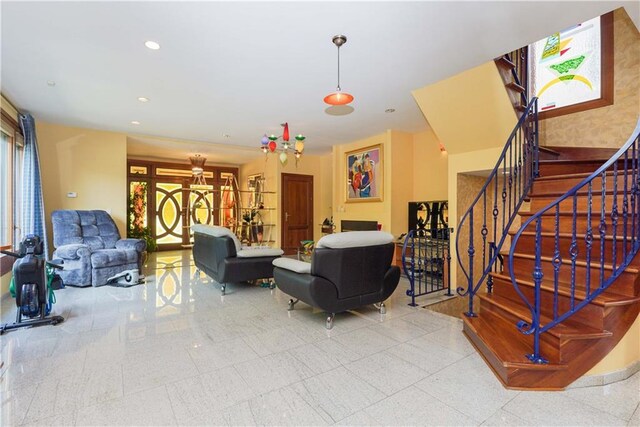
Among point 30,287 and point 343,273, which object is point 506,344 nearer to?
point 343,273

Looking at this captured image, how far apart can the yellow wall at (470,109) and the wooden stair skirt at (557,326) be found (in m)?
1.29

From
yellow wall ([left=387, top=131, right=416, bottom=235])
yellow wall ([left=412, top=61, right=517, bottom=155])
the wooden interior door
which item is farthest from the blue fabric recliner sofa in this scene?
yellow wall ([left=412, top=61, right=517, bottom=155])

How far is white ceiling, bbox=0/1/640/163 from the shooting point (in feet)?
8.11

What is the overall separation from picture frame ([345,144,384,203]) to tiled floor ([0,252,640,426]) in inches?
136

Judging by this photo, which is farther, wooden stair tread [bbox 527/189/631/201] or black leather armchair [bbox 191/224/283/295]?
black leather armchair [bbox 191/224/283/295]

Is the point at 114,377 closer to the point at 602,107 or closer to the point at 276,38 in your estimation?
the point at 276,38

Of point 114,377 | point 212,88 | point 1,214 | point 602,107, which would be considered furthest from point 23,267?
point 602,107

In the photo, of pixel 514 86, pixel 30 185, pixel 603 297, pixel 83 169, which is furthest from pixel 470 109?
pixel 83 169

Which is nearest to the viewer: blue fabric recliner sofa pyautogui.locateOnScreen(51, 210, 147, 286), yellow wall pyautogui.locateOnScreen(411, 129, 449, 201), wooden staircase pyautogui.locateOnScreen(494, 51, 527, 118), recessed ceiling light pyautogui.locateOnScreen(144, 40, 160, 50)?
recessed ceiling light pyautogui.locateOnScreen(144, 40, 160, 50)

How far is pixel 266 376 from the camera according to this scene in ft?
7.09

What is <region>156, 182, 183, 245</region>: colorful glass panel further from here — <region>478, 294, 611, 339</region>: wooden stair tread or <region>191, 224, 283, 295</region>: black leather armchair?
→ <region>478, 294, 611, 339</region>: wooden stair tread

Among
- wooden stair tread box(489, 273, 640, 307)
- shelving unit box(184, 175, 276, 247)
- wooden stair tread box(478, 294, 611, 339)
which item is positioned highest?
shelving unit box(184, 175, 276, 247)

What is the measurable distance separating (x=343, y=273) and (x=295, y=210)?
5.75 metres

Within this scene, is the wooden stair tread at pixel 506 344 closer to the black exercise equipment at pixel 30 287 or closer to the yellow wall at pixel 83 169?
the black exercise equipment at pixel 30 287
